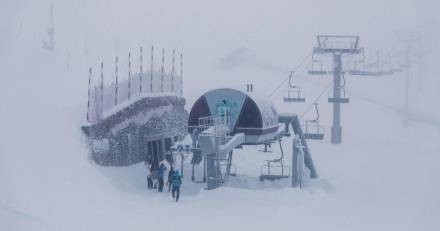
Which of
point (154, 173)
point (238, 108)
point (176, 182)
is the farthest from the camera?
point (238, 108)

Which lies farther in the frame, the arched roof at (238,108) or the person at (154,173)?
the arched roof at (238,108)

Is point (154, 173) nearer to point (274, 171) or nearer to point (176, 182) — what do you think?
point (176, 182)

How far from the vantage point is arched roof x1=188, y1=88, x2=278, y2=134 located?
26.6m

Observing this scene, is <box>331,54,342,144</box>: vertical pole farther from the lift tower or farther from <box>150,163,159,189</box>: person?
<box>150,163,159,189</box>: person

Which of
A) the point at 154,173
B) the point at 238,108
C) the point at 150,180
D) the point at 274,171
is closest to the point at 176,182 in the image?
the point at 154,173

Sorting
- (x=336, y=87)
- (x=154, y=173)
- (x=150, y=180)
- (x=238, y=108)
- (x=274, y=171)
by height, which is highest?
(x=336, y=87)

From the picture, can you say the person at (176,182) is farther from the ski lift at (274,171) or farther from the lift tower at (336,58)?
the lift tower at (336,58)

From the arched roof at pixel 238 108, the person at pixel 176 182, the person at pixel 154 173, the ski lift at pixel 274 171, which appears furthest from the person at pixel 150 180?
the ski lift at pixel 274 171

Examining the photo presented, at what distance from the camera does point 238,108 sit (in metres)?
26.9

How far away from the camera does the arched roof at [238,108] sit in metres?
26.6

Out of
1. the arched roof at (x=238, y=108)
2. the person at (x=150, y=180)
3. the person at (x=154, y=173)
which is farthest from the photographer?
the arched roof at (x=238, y=108)

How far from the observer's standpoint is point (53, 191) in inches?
799

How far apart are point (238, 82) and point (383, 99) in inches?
715

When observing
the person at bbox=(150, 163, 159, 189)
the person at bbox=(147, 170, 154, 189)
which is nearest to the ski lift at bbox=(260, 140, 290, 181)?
the person at bbox=(150, 163, 159, 189)
